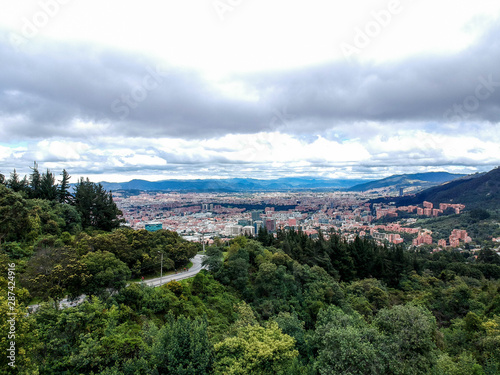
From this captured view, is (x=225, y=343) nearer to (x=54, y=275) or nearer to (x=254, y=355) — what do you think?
(x=254, y=355)

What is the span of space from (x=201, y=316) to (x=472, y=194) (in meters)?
147

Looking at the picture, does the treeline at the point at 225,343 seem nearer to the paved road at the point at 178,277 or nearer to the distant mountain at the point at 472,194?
the paved road at the point at 178,277

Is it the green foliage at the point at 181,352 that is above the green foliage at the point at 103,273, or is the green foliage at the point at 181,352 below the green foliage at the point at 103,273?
below

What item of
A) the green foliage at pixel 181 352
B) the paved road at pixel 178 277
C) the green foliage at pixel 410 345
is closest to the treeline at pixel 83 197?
the paved road at pixel 178 277

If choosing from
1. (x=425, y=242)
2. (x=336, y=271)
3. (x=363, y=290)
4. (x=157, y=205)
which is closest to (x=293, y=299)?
(x=363, y=290)

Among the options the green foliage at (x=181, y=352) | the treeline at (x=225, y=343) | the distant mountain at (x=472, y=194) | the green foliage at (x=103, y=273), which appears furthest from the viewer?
the distant mountain at (x=472, y=194)

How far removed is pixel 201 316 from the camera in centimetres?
1652

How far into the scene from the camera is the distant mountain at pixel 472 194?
112 metres

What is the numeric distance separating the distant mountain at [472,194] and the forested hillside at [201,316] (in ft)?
358

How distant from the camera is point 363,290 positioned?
27.9 metres

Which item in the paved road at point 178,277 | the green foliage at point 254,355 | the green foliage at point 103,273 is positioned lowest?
the paved road at point 178,277

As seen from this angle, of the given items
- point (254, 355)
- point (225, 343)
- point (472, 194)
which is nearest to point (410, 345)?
point (254, 355)

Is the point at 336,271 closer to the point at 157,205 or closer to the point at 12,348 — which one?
the point at 12,348

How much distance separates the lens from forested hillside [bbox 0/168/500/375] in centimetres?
996
